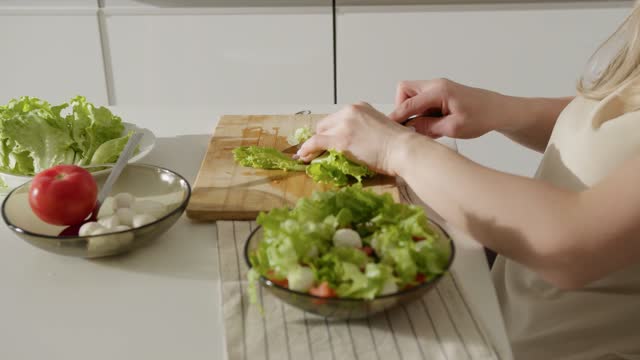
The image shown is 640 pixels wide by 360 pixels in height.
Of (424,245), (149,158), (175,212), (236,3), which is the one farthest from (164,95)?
(424,245)

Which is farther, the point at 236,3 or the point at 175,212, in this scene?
the point at 236,3

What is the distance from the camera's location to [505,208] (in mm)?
958

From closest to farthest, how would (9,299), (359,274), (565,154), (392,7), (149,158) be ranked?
(359,274) < (9,299) < (565,154) < (149,158) < (392,7)

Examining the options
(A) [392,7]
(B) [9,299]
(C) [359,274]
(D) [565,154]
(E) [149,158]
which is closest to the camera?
(C) [359,274]

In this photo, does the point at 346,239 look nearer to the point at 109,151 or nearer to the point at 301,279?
the point at 301,279

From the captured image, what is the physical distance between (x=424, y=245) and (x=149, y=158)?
26.3 inches

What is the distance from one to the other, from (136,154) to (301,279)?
58cm

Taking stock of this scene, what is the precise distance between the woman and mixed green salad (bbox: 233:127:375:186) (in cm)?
2

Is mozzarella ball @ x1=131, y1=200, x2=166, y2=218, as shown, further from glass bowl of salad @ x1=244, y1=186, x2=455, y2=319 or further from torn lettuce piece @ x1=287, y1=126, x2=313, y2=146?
torn lettuce piece @ x1=287, y1=126, x2=313, y2=146

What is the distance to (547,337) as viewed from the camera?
1.18m

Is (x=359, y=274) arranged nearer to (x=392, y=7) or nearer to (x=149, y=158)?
(x=149, y=158)

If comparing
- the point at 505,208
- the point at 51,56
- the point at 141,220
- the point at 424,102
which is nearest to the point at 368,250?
the point at 505,208

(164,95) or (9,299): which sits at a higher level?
(9,299)

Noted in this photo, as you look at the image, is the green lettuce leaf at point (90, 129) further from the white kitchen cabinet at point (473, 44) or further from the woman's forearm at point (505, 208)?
the white kitchen cabinet at point (473, 44)
